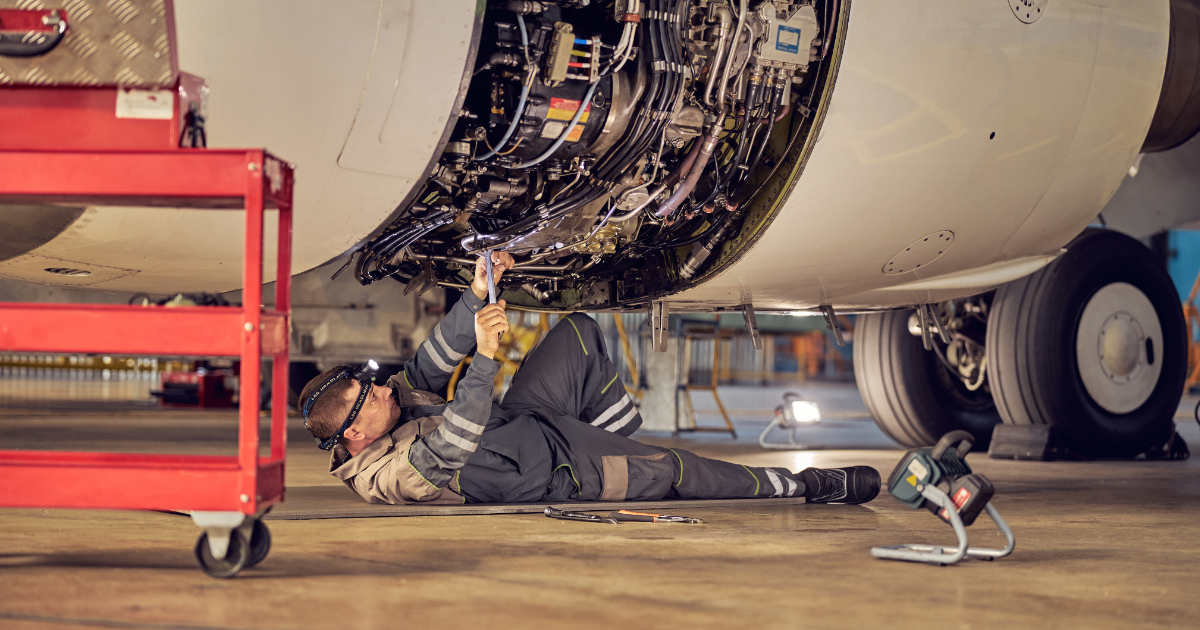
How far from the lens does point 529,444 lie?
11.4ft

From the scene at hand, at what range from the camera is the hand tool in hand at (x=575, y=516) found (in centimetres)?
328

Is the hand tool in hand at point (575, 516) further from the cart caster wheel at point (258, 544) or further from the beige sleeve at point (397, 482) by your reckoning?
the cart caster wheel at point (258, 544)

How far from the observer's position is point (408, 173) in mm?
2859

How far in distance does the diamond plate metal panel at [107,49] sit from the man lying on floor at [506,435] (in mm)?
1224

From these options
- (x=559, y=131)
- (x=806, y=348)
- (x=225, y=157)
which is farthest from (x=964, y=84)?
(x=806, y=348)

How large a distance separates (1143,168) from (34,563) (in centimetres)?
661

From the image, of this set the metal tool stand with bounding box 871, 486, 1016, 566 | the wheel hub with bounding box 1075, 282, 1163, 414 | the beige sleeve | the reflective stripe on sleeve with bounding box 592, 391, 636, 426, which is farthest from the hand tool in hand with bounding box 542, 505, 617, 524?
the wheel hub with bounding box 1075, 282, 1163, 414

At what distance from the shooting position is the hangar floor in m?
1.95

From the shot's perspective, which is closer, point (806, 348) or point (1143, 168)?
point (1143, 168)

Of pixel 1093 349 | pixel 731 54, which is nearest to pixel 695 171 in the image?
pixel 731 54

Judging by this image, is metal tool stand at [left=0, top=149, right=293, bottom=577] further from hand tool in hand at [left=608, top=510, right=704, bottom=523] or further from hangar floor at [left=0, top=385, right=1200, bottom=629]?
hand tool in hand at [left=608, top=510, right=704, bottom=523]

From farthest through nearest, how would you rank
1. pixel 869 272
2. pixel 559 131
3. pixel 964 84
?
pixel 869 272
pixel 964 84
pixel 559 131

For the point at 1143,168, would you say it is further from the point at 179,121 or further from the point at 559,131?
the point at 179,121

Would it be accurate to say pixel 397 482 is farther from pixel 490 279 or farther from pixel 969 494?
pixel 969 494
